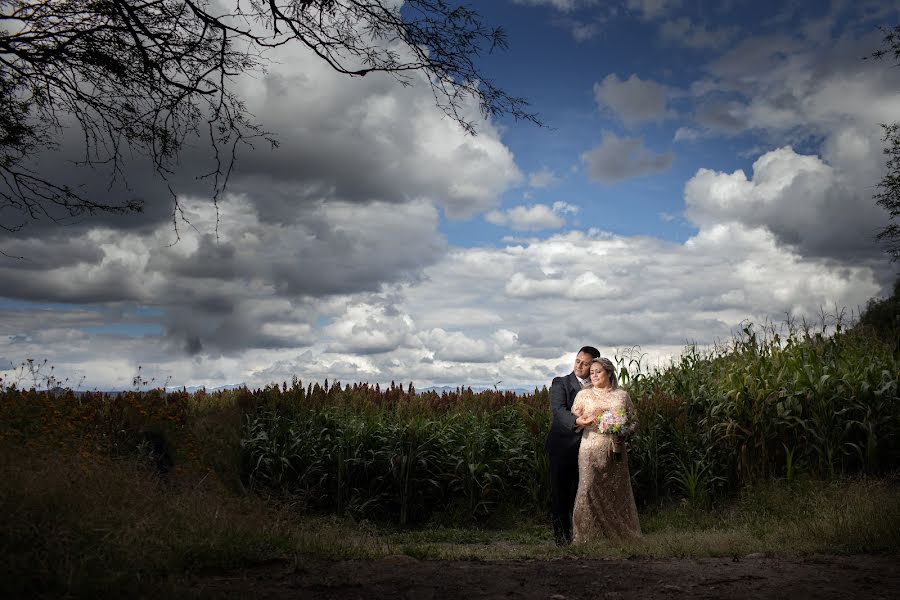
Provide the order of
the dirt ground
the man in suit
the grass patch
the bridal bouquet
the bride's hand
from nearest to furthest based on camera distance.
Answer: the grass patch → the dirt ground → the bridal bouquet → the bride's hand → the man in suit

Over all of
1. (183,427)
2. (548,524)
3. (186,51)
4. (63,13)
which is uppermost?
(63,13)

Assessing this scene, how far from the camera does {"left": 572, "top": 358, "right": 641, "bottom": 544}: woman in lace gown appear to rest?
769 centimetres

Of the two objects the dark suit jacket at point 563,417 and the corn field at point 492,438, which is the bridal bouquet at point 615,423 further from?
the corn field at point 492,438

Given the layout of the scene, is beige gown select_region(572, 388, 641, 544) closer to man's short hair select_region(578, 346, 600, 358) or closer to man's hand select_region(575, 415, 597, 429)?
man's hand select_region(575, 415, 597, 429)

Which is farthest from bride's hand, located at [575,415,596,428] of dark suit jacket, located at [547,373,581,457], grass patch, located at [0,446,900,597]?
grass patch, located at [0,446,900,597]

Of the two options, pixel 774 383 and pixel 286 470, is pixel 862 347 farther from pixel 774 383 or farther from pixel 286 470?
pixel 286 470

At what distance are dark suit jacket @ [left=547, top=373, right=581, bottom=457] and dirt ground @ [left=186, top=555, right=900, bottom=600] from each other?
7.00 feet

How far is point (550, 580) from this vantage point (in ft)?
17.1

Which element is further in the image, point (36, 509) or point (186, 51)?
point (186, 51)

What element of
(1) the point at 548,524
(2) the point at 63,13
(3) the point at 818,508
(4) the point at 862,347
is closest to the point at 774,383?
(3) the point at 818,508

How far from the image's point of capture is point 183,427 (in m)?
11.1

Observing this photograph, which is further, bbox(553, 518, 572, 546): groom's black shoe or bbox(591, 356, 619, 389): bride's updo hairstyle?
bbox(553, 518, 572, 546): groom's black shoe

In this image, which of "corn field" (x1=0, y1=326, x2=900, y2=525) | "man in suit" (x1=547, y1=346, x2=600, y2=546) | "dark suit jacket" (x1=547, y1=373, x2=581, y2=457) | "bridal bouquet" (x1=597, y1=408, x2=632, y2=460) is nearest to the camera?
"bridal bouquet" (x1=597, y1=408, x2=632, y2=460)

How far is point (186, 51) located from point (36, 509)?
4.45 metres
